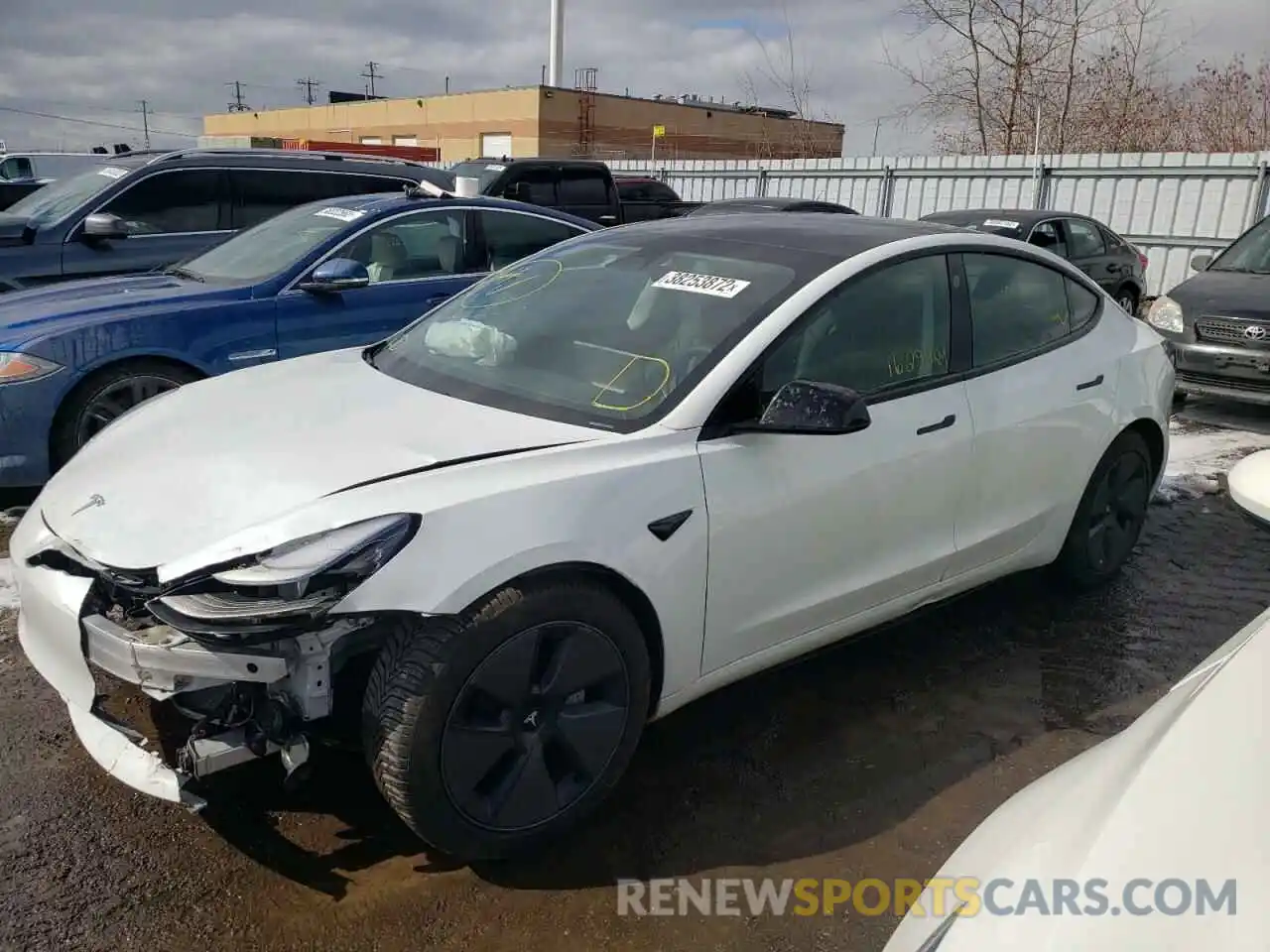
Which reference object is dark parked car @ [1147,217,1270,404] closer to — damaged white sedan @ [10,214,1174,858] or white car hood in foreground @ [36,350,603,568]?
damaged white sedan @ [10,214,1174,858]

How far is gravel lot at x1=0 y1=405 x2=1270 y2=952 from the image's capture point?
2.46 meters

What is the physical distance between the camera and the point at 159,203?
7.12m

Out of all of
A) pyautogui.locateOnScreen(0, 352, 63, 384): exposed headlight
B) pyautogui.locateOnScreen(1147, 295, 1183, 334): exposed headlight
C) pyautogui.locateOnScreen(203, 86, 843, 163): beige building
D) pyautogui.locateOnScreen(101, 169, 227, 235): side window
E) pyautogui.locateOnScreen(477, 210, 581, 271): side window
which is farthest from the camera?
pyautogui.locateOnScreen(203, 86, 843, 163): beige building

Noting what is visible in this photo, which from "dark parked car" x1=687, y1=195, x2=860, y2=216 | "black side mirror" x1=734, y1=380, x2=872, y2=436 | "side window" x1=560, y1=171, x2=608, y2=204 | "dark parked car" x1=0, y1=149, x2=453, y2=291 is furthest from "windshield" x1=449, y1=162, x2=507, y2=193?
"black side mirror" x1=734, y1=380, x2=872, y2=436

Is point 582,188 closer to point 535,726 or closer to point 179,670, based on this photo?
point 535,726

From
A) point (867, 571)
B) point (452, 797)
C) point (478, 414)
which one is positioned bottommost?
point (452, 797)

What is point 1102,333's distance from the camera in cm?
428

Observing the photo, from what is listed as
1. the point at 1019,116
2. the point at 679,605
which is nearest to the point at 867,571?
the point at 679,605

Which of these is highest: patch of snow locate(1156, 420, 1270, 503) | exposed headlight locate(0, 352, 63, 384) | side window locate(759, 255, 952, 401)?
side window locate(759, 255, 952, 401)

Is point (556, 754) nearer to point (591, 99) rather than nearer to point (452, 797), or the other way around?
point (452, 797)

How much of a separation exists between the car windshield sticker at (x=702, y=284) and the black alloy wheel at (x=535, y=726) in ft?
4.03

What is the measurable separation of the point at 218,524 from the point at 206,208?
5.76 meters

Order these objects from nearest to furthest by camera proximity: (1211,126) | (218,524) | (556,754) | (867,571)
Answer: (218,524)
(556,754)
(867,571)
(1211,126)

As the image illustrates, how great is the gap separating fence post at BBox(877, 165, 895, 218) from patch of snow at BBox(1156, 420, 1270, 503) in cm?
1080
